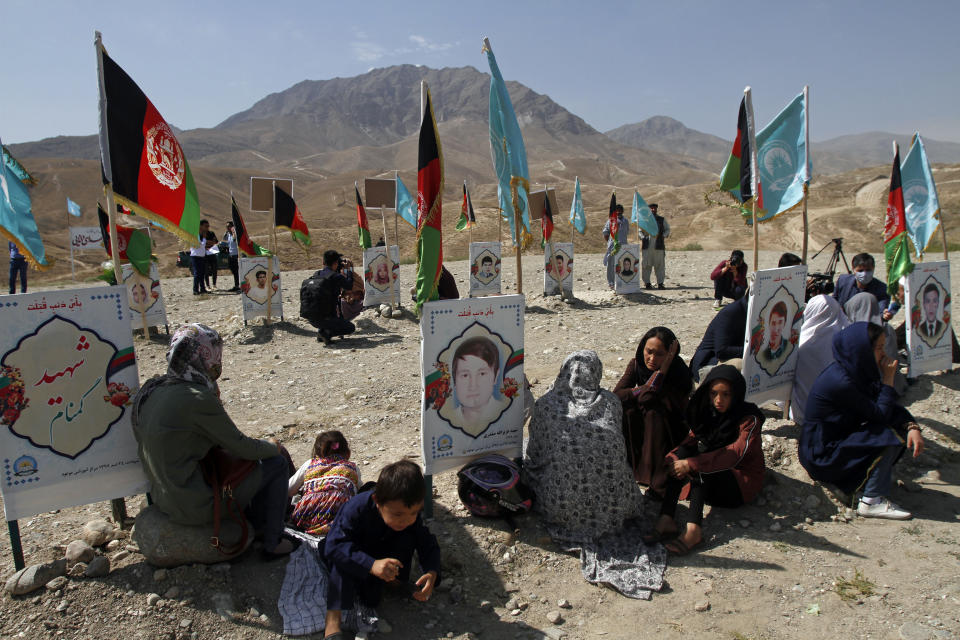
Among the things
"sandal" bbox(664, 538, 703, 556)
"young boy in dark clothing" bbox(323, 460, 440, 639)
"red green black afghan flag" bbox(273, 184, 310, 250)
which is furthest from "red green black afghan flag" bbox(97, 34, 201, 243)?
"red green black afghan flag" bbox(273, 184, 310, 250)

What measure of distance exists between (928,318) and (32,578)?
708 cm

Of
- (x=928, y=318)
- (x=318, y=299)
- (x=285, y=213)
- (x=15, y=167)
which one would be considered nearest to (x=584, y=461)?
→ (x=15, y=167)

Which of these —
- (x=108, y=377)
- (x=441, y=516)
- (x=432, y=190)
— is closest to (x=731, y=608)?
(x=441, y=516)

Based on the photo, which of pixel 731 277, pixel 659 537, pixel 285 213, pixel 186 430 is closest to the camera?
pixel 186 430

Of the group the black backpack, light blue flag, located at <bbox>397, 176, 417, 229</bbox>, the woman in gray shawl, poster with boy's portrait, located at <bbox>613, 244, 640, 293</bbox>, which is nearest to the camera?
the woman in gray shawl

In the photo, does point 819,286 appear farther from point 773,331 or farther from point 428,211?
point 428,211

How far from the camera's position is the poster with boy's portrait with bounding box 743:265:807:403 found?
4.61m

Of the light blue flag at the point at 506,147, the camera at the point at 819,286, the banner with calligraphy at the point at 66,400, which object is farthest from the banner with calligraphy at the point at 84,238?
the camera at the point at 819,286

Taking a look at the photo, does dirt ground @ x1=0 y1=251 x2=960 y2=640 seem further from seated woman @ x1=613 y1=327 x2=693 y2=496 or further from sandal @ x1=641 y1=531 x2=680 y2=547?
seated woman @ x1=613 y1=327 x2=693 y2=496

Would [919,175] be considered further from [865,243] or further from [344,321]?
[865,243]

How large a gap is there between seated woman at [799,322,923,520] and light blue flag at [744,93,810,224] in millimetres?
1674

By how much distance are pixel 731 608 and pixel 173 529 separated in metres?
2.89

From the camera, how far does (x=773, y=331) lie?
479cm

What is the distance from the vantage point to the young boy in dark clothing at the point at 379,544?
271 cm
